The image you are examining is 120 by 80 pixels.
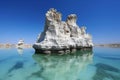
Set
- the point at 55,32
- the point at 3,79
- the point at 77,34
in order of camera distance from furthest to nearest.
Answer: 1. the point at 77,34
2. the point at 55,32
3. the point at 3,79

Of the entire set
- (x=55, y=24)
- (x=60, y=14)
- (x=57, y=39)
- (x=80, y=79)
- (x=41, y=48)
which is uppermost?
(x=60, y=14)

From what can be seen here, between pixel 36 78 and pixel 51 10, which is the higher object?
pixel 51 10

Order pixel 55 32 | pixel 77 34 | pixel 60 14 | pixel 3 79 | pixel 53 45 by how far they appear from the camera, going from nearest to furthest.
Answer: pixel 3 79 < pixel 53 45 < pixel 55 32 < pixel 60 14 < pixel 77 34

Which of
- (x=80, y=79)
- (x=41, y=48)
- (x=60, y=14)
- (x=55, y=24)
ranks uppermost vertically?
(x=60, y=14)

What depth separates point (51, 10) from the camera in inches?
1273

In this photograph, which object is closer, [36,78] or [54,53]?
[36,78]

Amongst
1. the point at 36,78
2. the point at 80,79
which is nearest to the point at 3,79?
the point at 36,78

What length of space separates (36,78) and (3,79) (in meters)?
2.26

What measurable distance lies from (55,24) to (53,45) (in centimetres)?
517

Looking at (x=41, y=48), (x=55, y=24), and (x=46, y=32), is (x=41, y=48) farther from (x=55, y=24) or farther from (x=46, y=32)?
(x=55, y=24)

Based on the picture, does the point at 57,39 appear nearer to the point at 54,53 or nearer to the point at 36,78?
the point at 54,53

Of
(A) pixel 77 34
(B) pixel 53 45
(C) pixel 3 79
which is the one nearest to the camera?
(C) pixel 3 79

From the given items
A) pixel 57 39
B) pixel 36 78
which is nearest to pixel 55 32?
pixel 57 39

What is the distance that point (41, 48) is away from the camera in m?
28.9
